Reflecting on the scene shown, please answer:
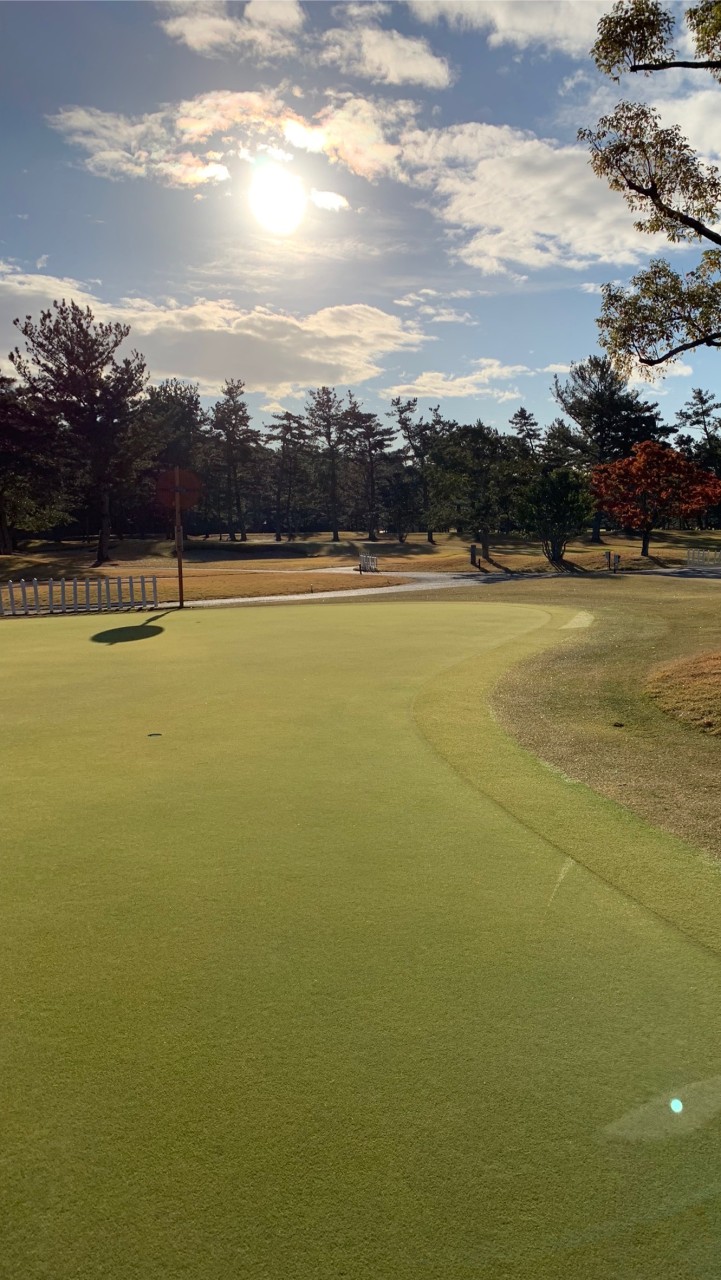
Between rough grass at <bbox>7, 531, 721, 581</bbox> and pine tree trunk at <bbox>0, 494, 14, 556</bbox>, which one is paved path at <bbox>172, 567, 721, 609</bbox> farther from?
pine tree trunk at <bbox>0, 494, 14, 556</bbox>

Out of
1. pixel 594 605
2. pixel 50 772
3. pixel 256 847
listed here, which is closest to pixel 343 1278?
pixel 256 847

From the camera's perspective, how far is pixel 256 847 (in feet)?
17.7

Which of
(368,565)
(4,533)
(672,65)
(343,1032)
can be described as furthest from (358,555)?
(343,1032)

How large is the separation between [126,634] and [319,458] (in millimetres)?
66480

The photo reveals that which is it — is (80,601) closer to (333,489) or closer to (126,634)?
(126,634)

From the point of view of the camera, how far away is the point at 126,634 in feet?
55.6

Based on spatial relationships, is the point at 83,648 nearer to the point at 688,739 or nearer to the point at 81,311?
the point at 688,739

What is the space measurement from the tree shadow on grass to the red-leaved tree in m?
39.2

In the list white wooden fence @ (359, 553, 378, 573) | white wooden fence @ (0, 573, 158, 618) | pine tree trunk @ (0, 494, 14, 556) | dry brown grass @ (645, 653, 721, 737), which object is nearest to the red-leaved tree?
white wooden fence @ (359, 553, 378, 573)

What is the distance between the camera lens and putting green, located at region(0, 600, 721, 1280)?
2379mm

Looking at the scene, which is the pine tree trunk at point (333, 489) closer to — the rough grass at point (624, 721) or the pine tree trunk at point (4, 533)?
the pine tree trunk at point (4, 533)

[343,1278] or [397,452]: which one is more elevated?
[397,452]

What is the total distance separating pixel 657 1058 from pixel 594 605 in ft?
72.0

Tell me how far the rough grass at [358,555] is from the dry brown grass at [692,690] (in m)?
35.2
